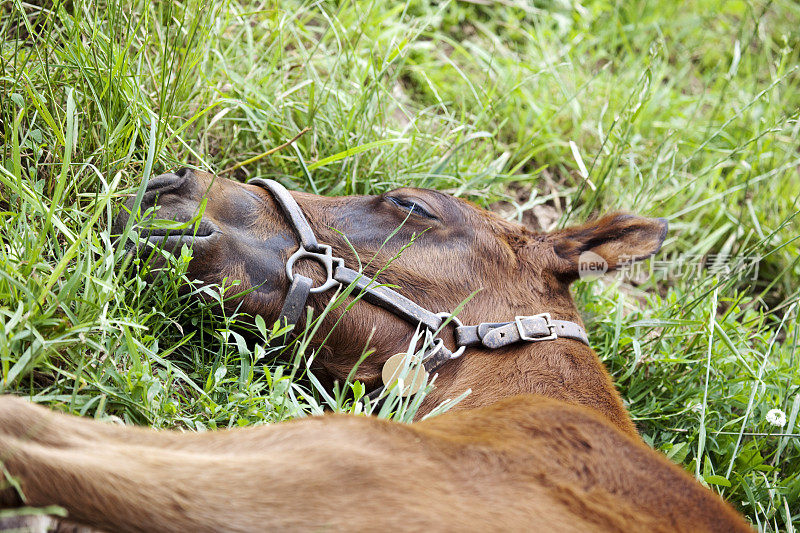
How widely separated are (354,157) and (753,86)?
392cm

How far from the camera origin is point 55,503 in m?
1.71

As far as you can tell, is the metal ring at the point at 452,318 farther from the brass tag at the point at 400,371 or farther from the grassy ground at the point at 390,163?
the grassy ground at the point at 390,163

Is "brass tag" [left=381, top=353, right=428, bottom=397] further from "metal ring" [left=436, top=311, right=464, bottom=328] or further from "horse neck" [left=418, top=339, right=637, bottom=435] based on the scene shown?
"metal ring" [left=436, top=311, right=464, bottom=328]

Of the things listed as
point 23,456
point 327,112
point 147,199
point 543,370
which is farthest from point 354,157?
point 23,456

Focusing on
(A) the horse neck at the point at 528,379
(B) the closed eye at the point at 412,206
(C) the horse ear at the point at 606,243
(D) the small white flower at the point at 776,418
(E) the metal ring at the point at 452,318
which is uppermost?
(B) the closed eye at the point at 412,206

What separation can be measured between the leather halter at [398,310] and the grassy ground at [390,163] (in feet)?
1.11

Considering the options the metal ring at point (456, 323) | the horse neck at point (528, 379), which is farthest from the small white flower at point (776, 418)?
the metal ring at point (456, 323)

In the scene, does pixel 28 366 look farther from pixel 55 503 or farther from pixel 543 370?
pixel 543 370

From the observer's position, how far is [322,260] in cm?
308

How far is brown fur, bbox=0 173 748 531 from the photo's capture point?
1771mm

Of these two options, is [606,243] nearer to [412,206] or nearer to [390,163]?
[412,206]

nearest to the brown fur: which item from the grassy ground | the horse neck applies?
the horse neck

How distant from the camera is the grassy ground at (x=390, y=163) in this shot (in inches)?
101

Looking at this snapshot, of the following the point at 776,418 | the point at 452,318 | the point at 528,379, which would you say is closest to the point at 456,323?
the point at 452,318
